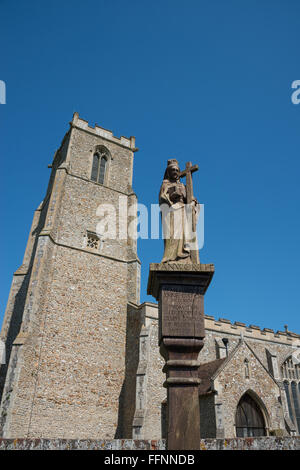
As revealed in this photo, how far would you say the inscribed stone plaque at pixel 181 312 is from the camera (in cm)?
442

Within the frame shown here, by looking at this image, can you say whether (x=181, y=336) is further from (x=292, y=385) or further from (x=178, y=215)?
(x=292, y=385)

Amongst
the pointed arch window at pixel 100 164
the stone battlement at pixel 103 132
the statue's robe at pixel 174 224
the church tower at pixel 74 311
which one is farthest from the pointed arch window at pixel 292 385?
the statue's robe at pixel 174 224

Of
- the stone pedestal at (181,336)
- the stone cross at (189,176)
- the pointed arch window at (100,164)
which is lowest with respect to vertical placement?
the stone pedestal at (181,336)

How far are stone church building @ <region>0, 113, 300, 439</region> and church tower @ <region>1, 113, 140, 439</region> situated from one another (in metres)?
0.05

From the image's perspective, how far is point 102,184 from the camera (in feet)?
69.7

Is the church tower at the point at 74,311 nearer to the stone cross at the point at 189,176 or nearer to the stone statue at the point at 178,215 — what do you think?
the stone statue at the point at 178,215

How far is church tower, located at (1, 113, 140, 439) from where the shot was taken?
44.5 ft

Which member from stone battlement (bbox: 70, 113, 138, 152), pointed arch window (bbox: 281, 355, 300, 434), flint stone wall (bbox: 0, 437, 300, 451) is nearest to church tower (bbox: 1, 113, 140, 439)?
stone battlement (bbox: 70, 113, 138, 152)

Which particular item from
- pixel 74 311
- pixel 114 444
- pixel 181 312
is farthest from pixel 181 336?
pixel 74 311

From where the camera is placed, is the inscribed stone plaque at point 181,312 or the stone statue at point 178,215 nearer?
the inscribed stone plaque at point 181,312

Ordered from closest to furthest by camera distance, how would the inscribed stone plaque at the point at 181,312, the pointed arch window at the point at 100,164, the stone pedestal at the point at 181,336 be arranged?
1. the stone pedestal at the point at 181,336
2. the inscribed stone plaque at the point at 181,312
3. the pointed arch window at the point at 100,164

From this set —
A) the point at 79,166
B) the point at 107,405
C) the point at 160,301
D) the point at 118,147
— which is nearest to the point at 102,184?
the point at 79,166

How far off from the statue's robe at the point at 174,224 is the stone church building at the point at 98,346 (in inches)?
344
